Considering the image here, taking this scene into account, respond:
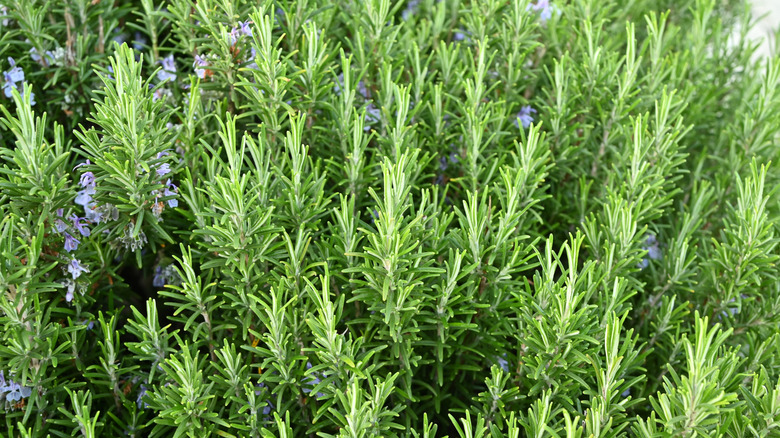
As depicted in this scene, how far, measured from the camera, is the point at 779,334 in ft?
5.55

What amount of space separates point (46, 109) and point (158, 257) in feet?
2.25

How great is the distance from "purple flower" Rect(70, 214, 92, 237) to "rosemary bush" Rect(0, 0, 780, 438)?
0.03 meters

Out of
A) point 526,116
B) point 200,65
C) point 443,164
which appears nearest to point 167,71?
point 200,65

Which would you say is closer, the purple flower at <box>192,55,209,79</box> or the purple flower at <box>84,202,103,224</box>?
the purple flower at <box>84,202,103,224</box>

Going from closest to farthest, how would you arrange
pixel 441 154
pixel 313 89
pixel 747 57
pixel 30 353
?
pixel 30 353, pixel 313 89, pixel 441 154, pixel 747 57

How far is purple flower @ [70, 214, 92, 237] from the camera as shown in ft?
5.53

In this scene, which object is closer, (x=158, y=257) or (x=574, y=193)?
(x=158, y=257)

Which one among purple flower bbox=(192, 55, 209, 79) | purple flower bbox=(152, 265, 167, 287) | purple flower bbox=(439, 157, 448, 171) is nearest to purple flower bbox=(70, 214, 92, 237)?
purple flower bbox=(152, 265, 167, 287)

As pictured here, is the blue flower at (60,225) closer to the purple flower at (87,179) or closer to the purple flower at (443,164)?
the purple flower at (87,179)

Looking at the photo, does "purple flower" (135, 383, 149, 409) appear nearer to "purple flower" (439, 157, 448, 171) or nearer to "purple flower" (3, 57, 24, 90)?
"purple flower" (3, 57, 24, 90)

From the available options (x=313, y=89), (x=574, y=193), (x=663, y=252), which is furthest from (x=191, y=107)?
(x=663, y=252)

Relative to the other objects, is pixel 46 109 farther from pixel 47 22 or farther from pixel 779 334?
pixel 779 334

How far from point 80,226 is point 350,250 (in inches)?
29.1

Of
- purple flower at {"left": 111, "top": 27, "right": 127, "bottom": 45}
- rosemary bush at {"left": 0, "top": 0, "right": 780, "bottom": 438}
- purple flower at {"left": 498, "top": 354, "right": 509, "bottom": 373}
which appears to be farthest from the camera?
purple flower at {"left": 111, "top": 27, "right": 127, "bottom": 45}
